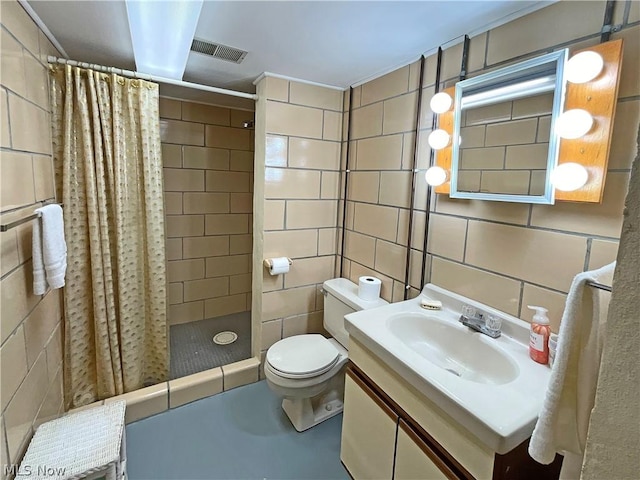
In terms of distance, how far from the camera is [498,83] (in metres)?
1.26

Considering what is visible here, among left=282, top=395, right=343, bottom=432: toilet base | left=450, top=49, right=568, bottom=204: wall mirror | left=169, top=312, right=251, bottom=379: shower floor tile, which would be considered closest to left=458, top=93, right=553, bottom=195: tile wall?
left=450, top=49, right=568, bottom=204: wall mirror

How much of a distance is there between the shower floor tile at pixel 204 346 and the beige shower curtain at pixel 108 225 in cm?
36

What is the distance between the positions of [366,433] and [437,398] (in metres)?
0.53

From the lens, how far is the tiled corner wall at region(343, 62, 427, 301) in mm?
1705

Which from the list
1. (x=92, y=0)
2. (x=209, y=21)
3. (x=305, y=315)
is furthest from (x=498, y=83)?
(x=305, y=315)

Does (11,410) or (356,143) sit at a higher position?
(356,143)

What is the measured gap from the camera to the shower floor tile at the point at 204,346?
231 centimetres

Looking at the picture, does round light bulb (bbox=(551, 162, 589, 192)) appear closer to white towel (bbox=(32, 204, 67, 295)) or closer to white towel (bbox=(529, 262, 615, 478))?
white towel (bbox=(529, 262, 615, 478))

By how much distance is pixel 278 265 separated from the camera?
2.07 meters

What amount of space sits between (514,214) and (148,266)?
201cm

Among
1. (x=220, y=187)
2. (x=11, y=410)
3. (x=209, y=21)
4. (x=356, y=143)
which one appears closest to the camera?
(x=11, y=410)

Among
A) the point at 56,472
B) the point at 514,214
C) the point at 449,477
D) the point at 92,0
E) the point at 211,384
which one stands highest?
the point at 92,0

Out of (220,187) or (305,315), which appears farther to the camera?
(220,187)

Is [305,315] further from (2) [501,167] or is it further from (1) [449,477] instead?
(2) [501,167]
